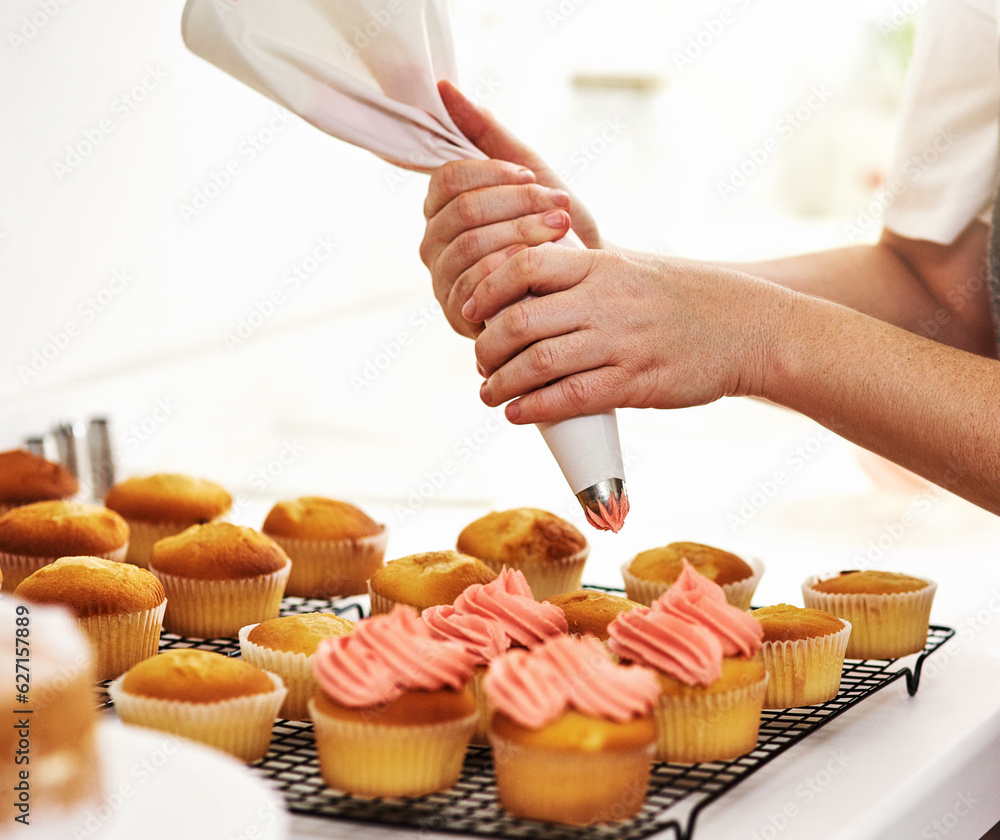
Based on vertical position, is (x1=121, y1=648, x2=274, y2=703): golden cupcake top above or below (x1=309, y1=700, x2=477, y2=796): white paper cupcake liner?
above

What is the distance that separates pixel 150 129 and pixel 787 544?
118cm

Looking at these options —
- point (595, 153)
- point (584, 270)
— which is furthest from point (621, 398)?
point (595, 153)

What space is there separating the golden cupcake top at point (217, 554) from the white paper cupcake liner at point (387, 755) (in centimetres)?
39

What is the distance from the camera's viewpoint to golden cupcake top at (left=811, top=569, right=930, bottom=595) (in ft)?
3.90

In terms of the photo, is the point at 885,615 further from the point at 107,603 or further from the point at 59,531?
the point at 59,531

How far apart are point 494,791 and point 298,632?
0.25 meters

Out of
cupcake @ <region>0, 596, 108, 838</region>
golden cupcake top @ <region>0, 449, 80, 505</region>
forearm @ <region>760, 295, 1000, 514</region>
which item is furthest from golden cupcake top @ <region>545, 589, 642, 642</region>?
golden cupcake top @ <region>0, 449, 80, 505</region>

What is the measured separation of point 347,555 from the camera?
53.6 inches

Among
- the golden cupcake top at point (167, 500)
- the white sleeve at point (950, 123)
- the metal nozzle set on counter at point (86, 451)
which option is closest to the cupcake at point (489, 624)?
the golden cupcake top at point (167, 500)

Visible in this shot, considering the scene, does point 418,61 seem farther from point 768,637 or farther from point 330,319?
point 330,319

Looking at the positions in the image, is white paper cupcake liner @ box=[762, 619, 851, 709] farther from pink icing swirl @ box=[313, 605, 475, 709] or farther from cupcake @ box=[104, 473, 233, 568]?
cupcake @ box=[104, 473, 233, 568]

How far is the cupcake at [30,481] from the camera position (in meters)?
1.38

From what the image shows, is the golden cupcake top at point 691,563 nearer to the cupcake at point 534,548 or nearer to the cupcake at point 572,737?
the cupcake at point 534,548

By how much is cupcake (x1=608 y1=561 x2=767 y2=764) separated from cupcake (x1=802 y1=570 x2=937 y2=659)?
24cm
